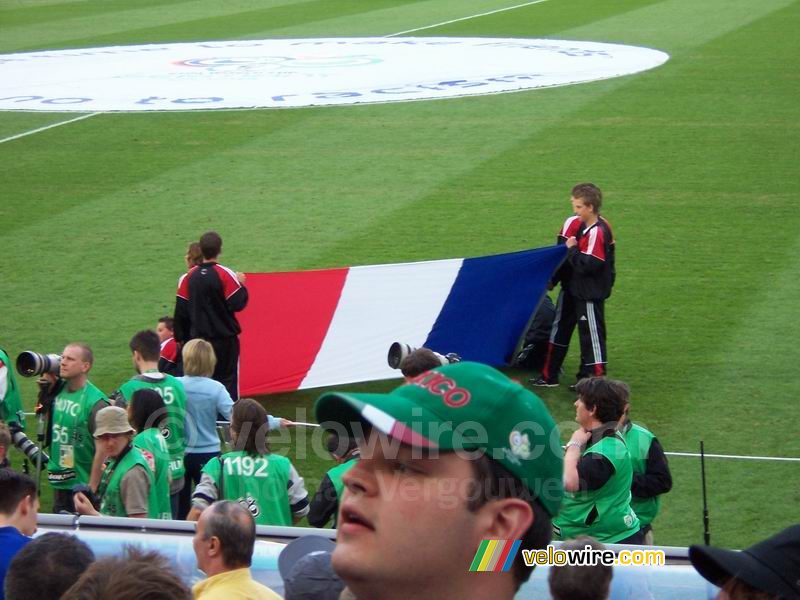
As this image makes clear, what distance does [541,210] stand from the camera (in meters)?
14.2

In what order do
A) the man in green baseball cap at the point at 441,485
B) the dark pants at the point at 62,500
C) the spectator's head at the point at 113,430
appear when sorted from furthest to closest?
the dark pants at the point at 62,500, the spectator's head at the point at 113,430, the man in green baseball cap at the point at 441,485

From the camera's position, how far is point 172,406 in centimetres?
696

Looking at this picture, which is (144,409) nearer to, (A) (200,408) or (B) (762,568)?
(A) (200,408)

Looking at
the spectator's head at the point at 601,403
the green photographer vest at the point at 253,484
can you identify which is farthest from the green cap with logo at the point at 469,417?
the green photographer vest at the point at 253,484

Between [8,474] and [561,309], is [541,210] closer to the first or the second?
[561,309]

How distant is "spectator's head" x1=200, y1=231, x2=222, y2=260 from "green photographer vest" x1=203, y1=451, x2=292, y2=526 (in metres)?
3.10

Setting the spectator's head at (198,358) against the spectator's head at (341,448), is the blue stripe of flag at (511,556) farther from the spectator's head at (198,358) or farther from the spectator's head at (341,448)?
the spectator's head at (198,358)

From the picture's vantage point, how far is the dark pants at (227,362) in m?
8.71

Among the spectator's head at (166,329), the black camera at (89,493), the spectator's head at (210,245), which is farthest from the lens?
the spectator's head at (166,329)

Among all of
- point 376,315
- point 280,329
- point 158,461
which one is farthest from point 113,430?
point 376,315

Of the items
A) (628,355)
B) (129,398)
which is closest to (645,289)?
(628,355)

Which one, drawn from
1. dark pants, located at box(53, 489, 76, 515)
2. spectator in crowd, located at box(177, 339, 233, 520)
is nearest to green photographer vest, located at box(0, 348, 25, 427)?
dark pants, located at box(53, 489, 76, 515)

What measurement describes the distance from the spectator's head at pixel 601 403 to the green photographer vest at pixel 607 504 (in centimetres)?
11

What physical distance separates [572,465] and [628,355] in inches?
190
